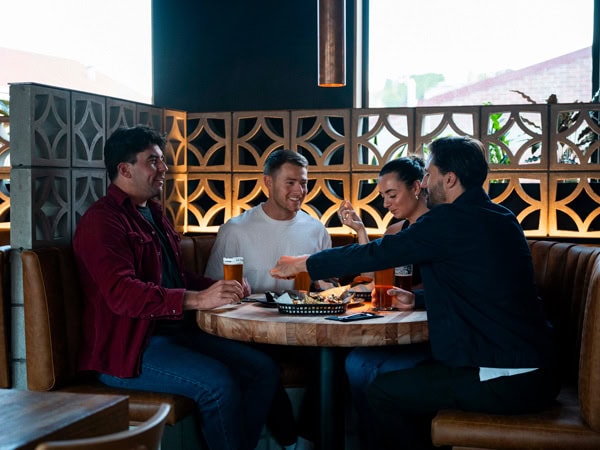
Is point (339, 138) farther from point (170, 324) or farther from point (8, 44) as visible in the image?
→ point (8, 44)

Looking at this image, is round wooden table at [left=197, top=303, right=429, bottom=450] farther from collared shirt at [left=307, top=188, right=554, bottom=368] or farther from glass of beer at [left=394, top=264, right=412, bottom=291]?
glass of beer at [left=394, top=264, right=412, bottom=291]

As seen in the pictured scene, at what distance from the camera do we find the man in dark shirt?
2854mm

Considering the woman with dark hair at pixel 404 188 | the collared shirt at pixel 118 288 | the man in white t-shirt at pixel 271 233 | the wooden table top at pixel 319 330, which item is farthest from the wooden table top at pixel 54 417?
the woman with dark hair at pixel 404 188

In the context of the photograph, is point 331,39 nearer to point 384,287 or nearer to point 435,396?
point 384,287

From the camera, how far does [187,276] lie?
3887 mm

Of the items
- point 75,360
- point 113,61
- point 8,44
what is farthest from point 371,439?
point 8,44

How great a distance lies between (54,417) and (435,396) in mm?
1591

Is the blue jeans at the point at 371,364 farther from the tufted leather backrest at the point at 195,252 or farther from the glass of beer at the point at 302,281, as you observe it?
the tufted leather backrest at the point at 195,252

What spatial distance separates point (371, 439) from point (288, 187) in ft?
4.31

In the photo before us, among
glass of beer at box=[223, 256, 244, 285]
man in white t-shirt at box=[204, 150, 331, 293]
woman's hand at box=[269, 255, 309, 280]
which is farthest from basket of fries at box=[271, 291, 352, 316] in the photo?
man in white t-shirt at box=[204, 150, 331, 293]

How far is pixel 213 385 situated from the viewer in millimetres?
3178

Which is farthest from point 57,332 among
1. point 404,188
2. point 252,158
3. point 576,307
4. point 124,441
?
point 252,158

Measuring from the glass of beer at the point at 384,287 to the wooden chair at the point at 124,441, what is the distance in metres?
1.68

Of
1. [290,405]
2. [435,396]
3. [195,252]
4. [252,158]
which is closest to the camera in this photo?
[435,396]
